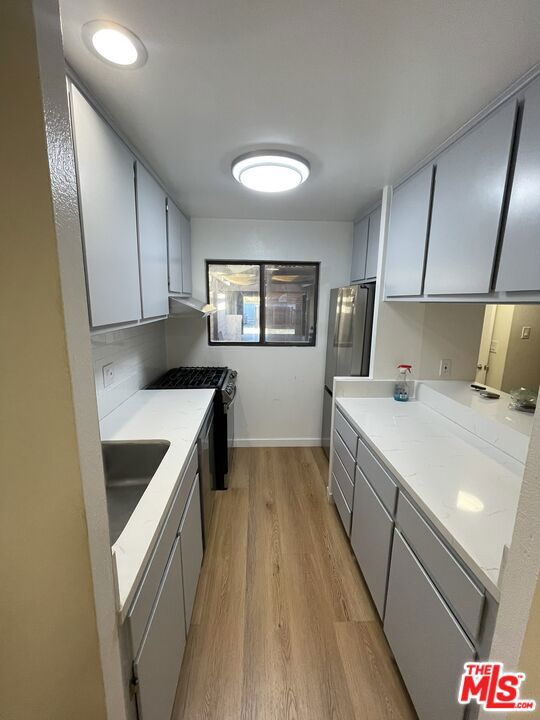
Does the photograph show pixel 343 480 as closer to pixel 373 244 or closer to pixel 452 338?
pixel 452 338

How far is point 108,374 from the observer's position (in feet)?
6.03

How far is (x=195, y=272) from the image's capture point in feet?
9.94

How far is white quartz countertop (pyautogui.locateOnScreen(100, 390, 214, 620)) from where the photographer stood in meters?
0.82

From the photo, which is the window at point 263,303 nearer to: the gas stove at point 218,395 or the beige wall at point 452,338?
the gas stove at point 218,395

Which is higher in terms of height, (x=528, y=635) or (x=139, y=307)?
(x=139, y=307)

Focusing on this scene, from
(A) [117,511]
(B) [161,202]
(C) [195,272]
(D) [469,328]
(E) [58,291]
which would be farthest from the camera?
(C) [195,272]

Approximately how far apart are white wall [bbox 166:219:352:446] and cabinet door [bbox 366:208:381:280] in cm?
58

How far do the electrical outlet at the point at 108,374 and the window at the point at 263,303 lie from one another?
4.53 feet

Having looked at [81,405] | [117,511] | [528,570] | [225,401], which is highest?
[81,405]

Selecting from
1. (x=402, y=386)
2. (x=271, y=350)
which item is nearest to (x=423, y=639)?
(x=402, y=386)

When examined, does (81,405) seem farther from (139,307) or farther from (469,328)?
(469,328)

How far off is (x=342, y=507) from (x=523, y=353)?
6.20 ft

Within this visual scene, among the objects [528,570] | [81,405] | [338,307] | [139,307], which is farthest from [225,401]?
[528,570]

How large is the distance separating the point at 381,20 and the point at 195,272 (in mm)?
2450
